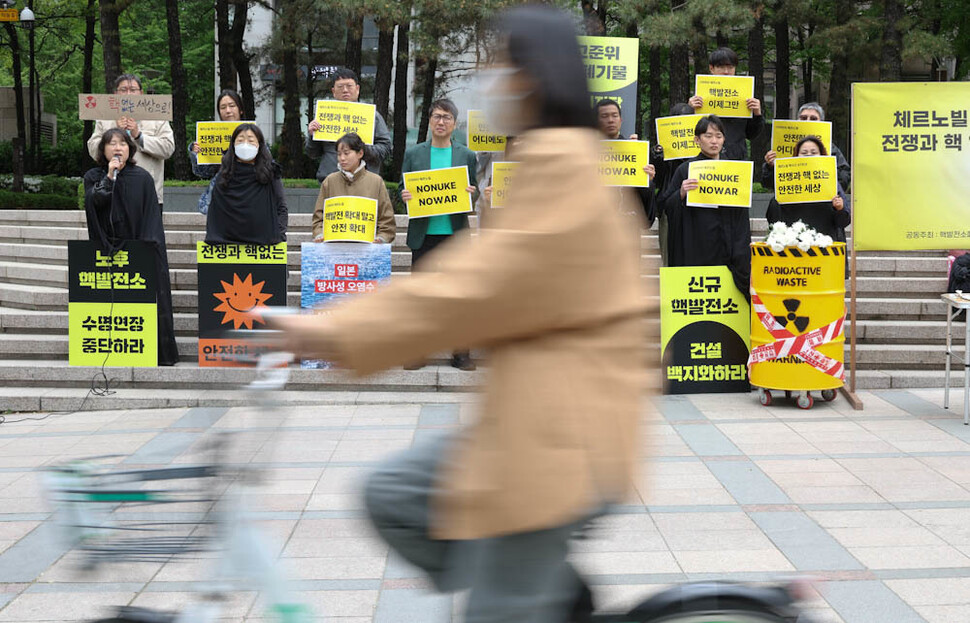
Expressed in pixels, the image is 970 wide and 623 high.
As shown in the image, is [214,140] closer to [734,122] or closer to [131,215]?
[131,215]

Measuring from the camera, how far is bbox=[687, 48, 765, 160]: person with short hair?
9477mm

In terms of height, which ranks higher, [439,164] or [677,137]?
[677,137]

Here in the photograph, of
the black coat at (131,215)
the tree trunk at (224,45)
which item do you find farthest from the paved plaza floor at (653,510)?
the tree trunk at (224,45)

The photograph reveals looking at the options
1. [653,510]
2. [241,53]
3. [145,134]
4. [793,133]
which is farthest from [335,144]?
[241,53]

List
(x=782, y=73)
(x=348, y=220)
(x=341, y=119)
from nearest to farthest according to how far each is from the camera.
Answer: (x=348, y=220) → (x=341, y=119) → (x=782, y=73)

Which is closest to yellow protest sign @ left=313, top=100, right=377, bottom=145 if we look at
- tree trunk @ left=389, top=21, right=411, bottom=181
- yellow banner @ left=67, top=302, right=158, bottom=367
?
yellow banner @ left=67, top=302, right=158, bottom=367

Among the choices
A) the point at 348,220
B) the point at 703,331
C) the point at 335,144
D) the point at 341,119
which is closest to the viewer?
the point at 703,331

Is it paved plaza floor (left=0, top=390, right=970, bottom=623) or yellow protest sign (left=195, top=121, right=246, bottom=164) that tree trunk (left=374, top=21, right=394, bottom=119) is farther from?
paved plaza floor (left=0, top=390, right=970, bottom=623)

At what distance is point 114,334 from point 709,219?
16.9 feet

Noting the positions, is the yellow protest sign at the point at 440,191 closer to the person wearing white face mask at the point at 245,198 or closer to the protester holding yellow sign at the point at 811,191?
the person wearing white face mask at the point at 245,198

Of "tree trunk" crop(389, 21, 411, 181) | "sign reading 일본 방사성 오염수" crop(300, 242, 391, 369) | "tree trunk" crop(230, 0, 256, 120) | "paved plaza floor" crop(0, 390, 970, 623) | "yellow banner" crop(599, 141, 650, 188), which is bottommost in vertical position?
"paved plaza floor" crop(0, 390, 970, 623)

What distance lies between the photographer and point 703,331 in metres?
8.88

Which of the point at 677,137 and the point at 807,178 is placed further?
the point at 677,137

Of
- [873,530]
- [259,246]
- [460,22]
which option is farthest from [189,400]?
[460,22]
